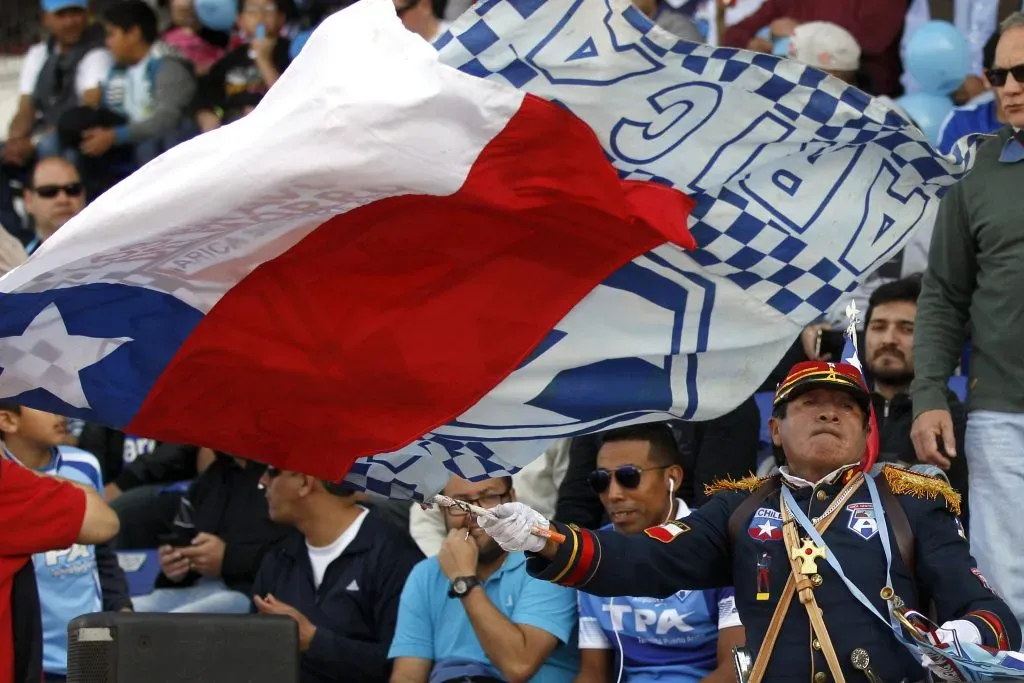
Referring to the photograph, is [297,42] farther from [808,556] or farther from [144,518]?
[808,556]

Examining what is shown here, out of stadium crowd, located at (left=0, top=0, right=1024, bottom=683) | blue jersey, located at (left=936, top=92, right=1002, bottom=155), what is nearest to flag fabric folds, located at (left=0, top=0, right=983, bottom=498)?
stadium crowd, located at (left=0, top=0, right=1024, bottom=683)

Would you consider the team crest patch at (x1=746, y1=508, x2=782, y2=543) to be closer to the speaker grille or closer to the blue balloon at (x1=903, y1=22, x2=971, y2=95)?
the speaker grille

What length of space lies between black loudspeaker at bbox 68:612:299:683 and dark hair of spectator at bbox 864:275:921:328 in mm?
3232

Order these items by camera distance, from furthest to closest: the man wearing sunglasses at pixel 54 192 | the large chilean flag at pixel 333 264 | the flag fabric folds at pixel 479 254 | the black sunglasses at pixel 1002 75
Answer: the man wearing sunglasses at pixel 54 192, the black sunglasses at pixel 1002 75, the flag fabric folds at pixel 479 254, the large chilean flag at pixel 333 264

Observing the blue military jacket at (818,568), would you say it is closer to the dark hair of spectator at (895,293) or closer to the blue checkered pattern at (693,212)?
the blue checkered pattern at (693,212)

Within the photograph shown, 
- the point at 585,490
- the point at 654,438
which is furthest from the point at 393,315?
the point at 585,490

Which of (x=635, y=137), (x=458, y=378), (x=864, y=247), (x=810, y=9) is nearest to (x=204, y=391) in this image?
(x=458, y=378)

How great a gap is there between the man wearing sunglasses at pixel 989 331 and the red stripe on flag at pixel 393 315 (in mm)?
1728

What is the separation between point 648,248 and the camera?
4906 millimetres

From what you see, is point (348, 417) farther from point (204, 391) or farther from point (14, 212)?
point (14, 212)

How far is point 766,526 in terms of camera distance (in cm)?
553

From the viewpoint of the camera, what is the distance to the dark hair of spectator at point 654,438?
6672 mm

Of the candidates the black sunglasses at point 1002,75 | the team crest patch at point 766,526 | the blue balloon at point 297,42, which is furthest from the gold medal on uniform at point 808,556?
the blue balloon at point 297,42

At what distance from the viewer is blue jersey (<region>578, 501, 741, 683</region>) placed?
246 inches
